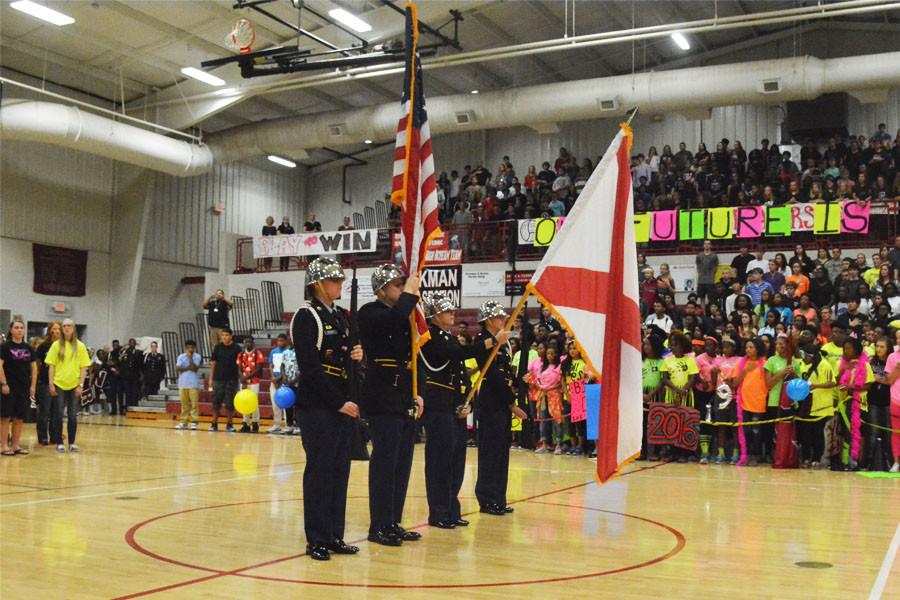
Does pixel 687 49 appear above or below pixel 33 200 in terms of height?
above

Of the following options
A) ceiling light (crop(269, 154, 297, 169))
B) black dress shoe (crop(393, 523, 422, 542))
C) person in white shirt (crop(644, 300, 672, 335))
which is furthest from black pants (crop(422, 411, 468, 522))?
ceiling light (crop(269, 154, 297, 169))

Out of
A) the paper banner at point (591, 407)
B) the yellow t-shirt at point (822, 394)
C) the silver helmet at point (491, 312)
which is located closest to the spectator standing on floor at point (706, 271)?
the paper banner at point (591, 407)

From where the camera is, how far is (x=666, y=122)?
26016mm

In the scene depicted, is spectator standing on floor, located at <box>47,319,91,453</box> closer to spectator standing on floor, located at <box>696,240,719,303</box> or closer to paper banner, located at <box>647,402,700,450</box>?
paper banner, located at <box>647,402,700,450</box>

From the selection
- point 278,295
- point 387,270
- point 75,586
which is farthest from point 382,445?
point 278,295

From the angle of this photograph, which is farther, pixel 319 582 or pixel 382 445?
pixel 382 445

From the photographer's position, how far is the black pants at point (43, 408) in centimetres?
1242

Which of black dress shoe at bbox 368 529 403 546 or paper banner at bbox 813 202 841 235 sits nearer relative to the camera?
black dress shoe at bbox 368 529 403 546

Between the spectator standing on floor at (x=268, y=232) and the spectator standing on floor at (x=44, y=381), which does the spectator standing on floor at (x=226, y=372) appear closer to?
the spectator standing on floor at (x=44, y=381)

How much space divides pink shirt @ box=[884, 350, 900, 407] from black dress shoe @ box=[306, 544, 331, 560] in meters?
8.44

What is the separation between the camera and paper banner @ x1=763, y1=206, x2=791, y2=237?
18.0m

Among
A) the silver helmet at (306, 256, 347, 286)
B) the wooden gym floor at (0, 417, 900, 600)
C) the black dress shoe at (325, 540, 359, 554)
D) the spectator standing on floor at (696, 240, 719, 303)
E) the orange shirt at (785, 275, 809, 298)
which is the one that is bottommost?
the wooden gym floor at (0, 417, 900, 600)

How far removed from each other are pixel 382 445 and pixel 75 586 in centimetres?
205

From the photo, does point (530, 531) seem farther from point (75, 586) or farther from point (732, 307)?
point (732, 307)
